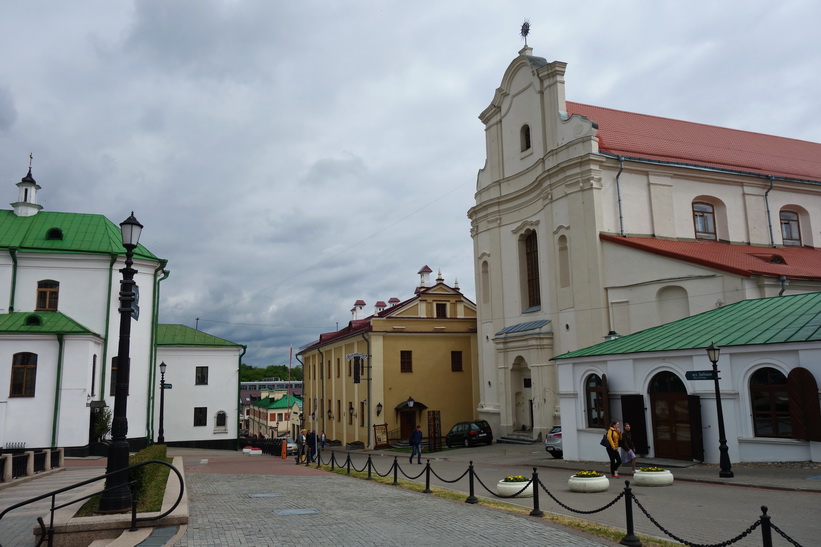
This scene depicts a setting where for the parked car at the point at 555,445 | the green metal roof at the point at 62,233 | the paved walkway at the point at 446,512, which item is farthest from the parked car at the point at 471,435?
the green metal roof at the point at 62,233

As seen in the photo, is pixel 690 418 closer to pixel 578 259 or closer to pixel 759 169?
pixel 578 259

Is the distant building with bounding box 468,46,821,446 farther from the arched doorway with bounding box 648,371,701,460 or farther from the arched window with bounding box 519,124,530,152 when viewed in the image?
the arched doorway with bounding box 648,371,701,460

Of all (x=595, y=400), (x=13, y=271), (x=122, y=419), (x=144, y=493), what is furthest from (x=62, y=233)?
(x=595, y=400)

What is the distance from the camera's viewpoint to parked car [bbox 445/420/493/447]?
35781 mm

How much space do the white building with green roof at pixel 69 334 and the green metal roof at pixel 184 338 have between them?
1.63 feet

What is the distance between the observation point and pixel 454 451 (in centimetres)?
3344

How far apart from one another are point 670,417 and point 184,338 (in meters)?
34.5

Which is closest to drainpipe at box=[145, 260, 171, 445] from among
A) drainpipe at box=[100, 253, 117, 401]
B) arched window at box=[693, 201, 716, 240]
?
drainpipe at box=[100, 253, 117, 401]

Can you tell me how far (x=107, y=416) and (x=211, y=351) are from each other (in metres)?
12.9

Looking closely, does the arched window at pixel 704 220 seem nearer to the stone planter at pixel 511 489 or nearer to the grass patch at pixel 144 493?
the stone planter at pixel 511 489

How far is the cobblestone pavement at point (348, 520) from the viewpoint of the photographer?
9.51 metres

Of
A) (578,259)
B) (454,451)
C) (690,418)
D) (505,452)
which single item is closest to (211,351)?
(454,451)

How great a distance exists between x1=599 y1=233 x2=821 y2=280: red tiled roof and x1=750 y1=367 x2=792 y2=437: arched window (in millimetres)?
9572

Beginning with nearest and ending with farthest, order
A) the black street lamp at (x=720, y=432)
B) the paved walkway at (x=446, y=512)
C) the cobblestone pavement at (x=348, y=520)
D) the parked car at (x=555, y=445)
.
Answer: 1. the cobblestone pavement at (x=348, y=520)
2. the paved walkway at (x=446, y=512)
3. the black street lamp at (x=720, y=432)
4. the parked car at (x=555, y=445)
